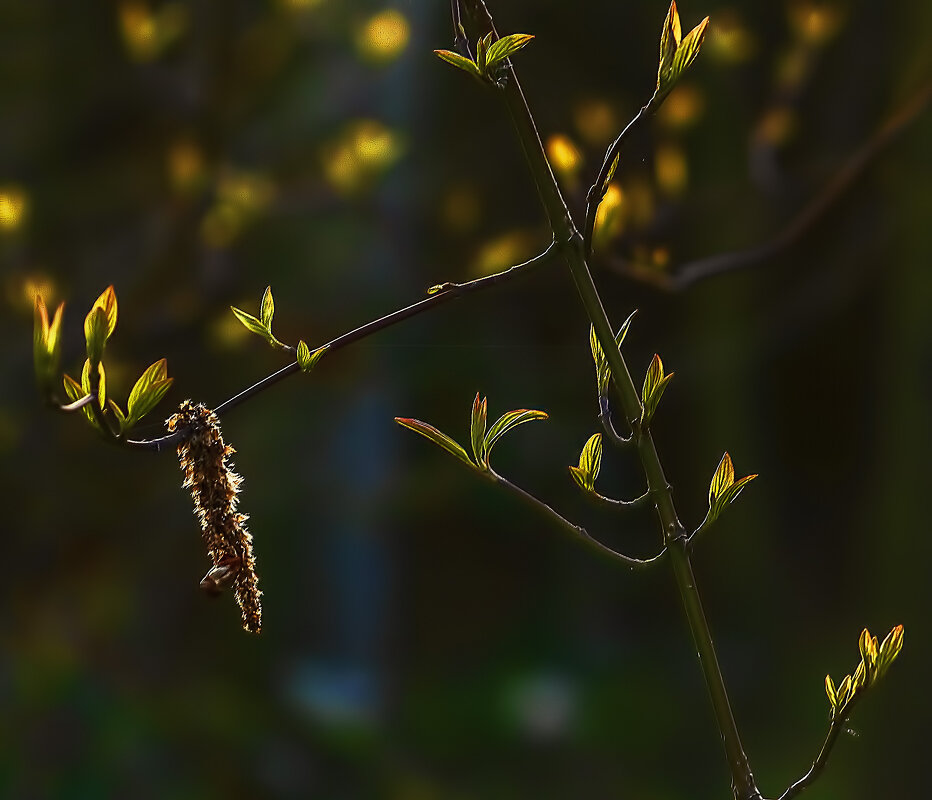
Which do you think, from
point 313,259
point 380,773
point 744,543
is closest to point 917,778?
point 744,543

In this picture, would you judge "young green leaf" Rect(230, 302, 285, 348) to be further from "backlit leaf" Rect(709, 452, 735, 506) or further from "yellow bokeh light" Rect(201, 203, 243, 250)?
"yellow bokeh light" Rect(201, 203, 243, 250)

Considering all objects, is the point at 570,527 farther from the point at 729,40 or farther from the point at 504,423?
the point at 729,40

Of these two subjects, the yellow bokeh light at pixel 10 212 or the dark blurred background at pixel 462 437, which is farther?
the dark blurred background at pixel 462 437

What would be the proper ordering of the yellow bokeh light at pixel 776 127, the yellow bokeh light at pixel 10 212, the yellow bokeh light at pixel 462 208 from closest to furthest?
the yellow bokeh light at pixel 10 212 < the yellow bokeh light at pixel 776 127 < the yellow bokeh light at pixel 462 208

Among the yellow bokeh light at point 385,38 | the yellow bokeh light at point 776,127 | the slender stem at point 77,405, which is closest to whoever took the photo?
the slender stem at point 77,405

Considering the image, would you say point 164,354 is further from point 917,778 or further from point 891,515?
point 917,778

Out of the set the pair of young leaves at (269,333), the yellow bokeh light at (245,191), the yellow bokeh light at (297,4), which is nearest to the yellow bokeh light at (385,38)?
the yellow bokeh light at (297,4)

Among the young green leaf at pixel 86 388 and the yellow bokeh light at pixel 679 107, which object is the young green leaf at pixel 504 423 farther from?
the yellow bokeh light at pixel 679 107

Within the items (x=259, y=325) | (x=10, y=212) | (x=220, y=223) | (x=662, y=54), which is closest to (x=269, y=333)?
(x=259, y=325)
